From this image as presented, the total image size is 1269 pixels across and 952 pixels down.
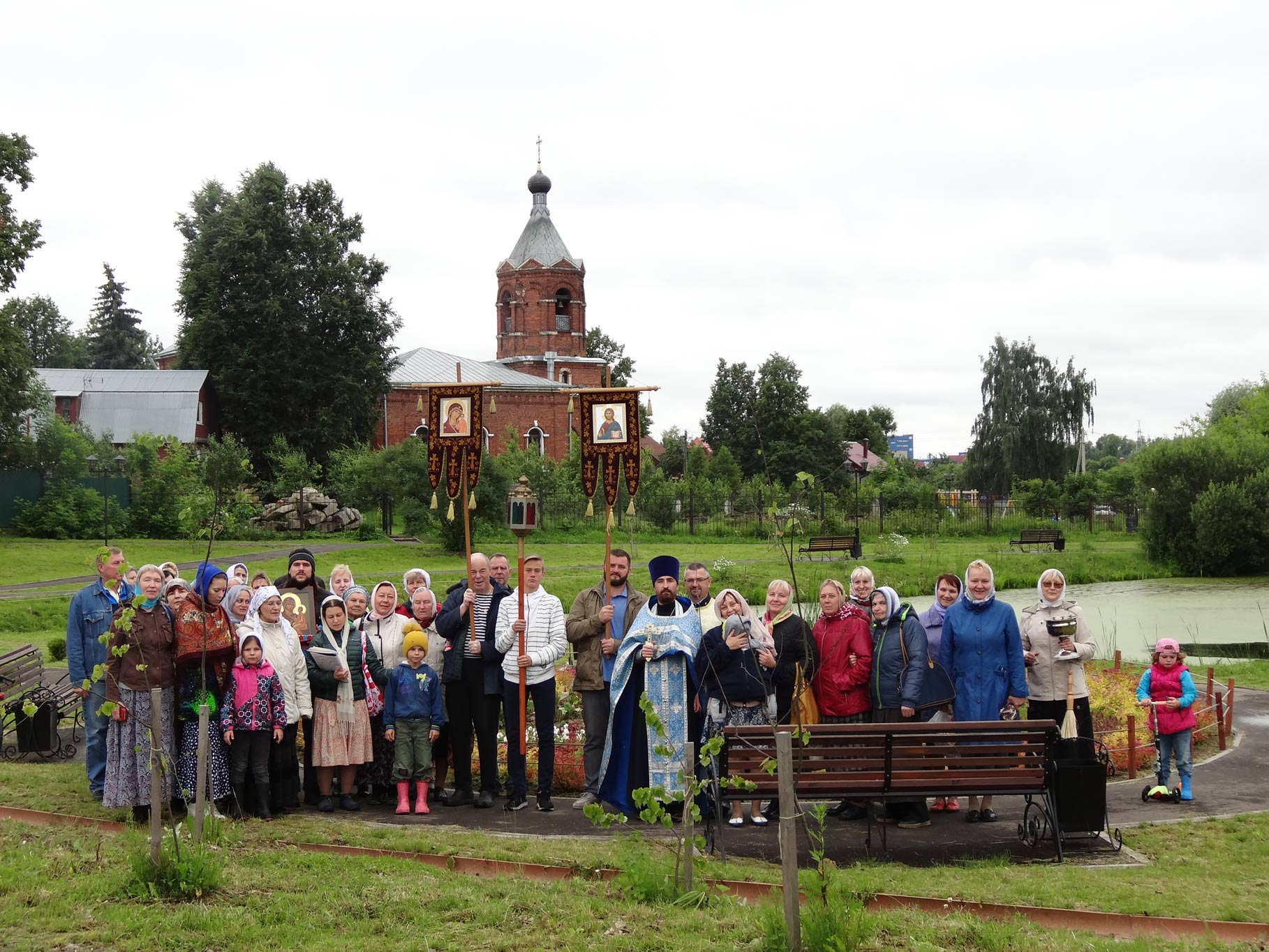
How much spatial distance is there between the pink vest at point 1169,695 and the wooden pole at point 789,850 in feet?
14.7

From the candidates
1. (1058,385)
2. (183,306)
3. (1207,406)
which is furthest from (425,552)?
(1207,406)

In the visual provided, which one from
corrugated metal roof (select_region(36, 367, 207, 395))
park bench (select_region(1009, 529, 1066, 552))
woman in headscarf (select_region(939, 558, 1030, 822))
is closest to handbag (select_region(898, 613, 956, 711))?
woman in headscarf (select_region(939, 558, 1030, 822))

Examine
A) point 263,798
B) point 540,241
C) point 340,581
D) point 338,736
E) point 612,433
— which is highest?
point 540,241

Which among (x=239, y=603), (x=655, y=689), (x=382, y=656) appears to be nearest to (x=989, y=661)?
(x=655, y=689)

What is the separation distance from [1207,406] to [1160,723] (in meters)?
64.1

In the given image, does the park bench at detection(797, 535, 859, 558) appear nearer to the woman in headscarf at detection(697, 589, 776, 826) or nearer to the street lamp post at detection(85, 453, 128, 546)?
the street lamp post at detection(85, 453, 128, 546)

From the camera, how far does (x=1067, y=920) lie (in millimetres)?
5531

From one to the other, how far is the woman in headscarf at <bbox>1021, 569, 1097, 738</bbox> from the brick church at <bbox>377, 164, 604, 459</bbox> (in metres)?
49.0

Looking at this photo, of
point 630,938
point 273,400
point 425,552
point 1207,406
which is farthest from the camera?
point 1207,406

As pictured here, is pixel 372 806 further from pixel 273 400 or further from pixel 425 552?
pixel 273 400

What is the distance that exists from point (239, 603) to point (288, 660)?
711 mm

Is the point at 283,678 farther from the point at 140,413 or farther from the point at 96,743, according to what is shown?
the point at 140,413

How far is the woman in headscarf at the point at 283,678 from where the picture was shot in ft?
27.2

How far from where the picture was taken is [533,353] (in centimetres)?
6203
